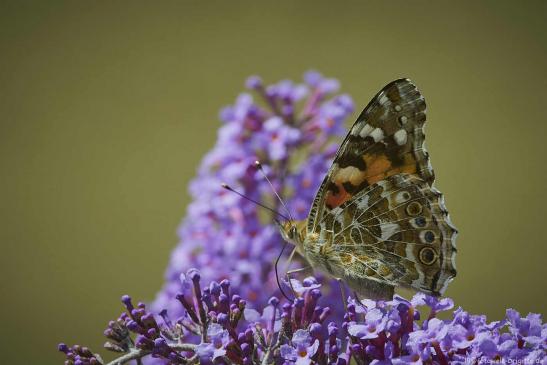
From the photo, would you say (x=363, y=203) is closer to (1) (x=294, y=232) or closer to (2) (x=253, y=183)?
(1) (x=294, y=232)

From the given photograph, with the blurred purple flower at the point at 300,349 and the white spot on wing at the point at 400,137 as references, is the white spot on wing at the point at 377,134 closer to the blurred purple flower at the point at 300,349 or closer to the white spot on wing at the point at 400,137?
the white spot on wing at the point at 400,137

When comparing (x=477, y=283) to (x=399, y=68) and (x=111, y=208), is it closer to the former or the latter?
(x=399, y=68)

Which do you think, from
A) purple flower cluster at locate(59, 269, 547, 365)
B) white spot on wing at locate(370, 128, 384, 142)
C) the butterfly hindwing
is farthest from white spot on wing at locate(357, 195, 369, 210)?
purple flower cluster at locate(59, 269, 547, 365)

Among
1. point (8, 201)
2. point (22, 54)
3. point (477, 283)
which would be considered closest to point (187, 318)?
point (477, 283)

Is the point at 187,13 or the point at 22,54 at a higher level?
the point at 187,13

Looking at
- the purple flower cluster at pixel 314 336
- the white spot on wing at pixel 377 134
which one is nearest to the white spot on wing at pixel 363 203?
the white spot on wing at pixel 377 134

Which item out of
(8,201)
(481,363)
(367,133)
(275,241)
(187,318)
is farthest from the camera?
(8,201)
